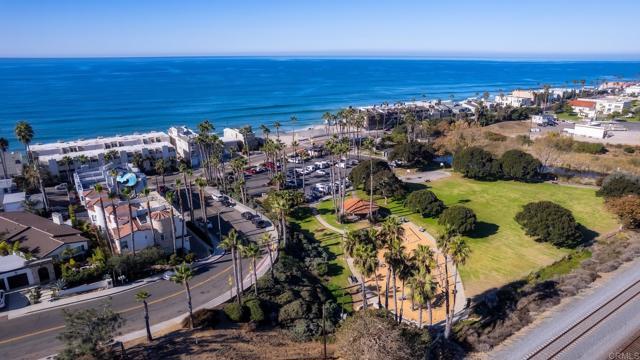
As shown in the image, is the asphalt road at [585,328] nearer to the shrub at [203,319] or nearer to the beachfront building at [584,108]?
the shrub at [203,319]

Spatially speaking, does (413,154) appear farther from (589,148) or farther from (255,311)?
(255,311)

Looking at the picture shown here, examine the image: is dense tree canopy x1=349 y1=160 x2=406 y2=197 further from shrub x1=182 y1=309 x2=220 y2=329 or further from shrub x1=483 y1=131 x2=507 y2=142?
shrub x1=483 y1=131 x2=507 y2=142

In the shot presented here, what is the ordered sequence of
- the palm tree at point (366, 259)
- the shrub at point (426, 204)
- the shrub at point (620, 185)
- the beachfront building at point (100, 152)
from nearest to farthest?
the palm tree at point (366, 259) → the shrub at point (426, 204) → the shrub at point (620, 185) → the beachfront building at point (100, 152)

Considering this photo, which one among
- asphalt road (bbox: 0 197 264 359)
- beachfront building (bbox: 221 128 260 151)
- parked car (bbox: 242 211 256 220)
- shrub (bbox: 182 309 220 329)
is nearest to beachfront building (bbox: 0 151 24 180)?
beachfront building (bbox: 221 128 260 151)

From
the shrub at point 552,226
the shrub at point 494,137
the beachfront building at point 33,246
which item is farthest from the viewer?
the shrub at point 494,137

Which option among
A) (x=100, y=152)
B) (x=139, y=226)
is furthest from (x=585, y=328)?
(x=100, y=152)

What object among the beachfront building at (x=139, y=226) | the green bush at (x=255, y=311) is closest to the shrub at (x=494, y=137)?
the beachfront building at (x=139, y=226)

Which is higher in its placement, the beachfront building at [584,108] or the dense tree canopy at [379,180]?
the beachfront building at [584,108]

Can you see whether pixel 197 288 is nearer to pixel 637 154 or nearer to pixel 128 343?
pixel 128 343
